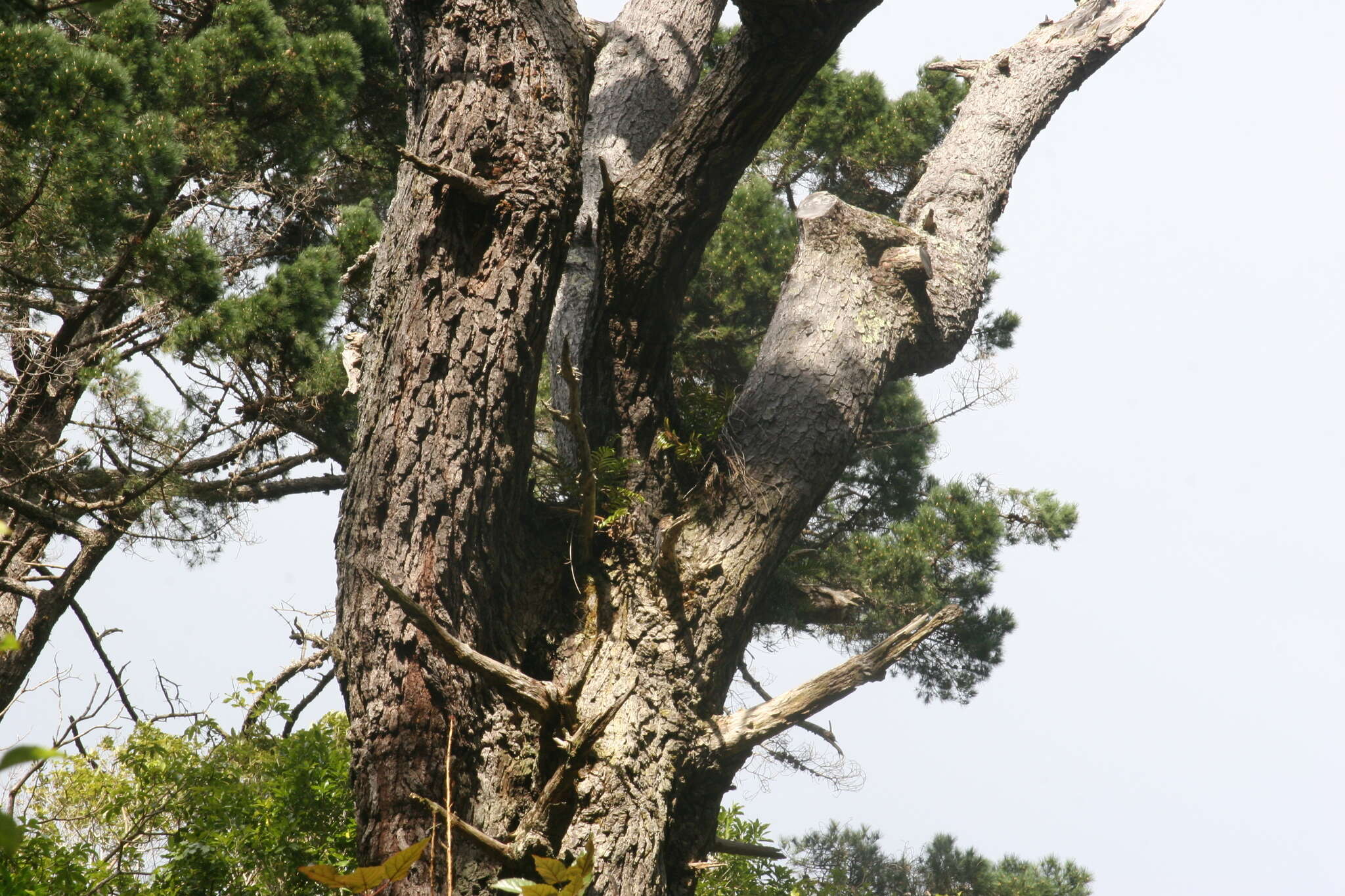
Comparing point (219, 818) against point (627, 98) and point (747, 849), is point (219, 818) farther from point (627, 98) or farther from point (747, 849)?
point (627, 98)

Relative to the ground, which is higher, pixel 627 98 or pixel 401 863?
pixel 627 98

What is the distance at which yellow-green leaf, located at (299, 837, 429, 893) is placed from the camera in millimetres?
1402

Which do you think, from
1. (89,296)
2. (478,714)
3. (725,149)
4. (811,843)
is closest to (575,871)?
(478,714)

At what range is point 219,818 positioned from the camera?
3.43 meters

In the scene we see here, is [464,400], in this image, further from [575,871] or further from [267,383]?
[267,383]

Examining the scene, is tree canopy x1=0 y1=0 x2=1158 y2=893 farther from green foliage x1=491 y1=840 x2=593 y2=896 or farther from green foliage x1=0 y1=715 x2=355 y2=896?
green foliage x1=491 y1=840 x2=593 y2=896

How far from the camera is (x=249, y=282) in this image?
18.0 feet

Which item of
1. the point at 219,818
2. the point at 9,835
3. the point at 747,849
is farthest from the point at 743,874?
the point at 9,835

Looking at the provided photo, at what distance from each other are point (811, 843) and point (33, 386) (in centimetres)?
714

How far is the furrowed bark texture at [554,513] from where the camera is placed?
233cm

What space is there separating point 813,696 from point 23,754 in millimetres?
2522

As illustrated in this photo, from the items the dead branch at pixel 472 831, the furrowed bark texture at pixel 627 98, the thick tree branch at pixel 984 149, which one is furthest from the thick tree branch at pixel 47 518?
the thick tree branch at pixel 984 149

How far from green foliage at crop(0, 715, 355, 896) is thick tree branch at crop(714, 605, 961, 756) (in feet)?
4.65

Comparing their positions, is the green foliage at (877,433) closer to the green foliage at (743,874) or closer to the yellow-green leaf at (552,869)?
the green foliage at (743,874)
